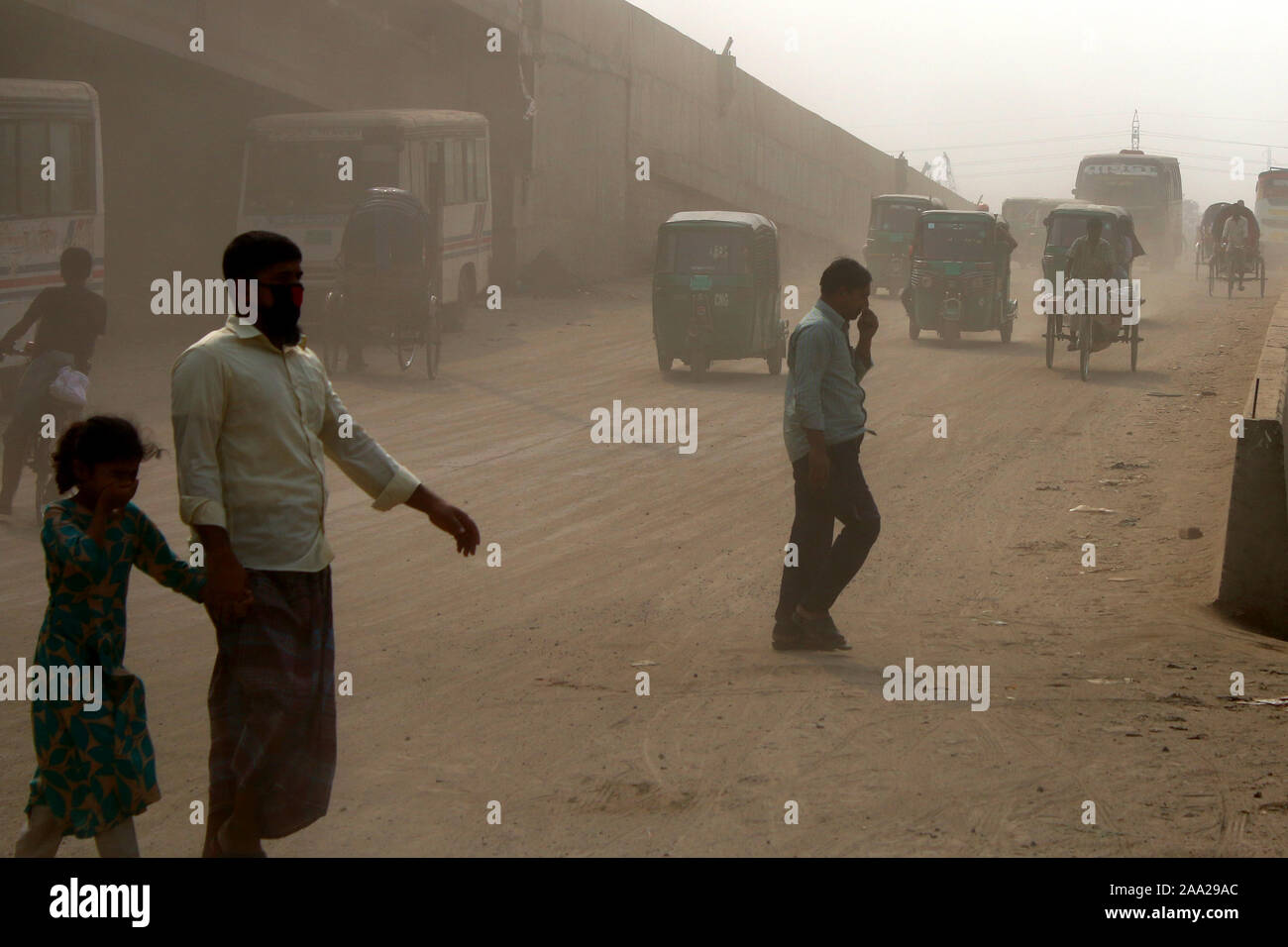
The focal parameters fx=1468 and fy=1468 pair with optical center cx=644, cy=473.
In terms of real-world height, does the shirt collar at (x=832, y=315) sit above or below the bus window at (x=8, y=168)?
below

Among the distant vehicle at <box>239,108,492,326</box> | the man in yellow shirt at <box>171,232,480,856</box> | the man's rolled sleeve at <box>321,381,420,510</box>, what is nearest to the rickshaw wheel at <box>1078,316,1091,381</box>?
the distant vehicle at <box>239,108,492,326</box>

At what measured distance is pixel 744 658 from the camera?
290 inches

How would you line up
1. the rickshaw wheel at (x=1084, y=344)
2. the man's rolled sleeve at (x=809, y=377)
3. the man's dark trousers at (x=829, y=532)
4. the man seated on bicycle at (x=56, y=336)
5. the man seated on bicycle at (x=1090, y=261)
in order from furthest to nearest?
the rickshaw wheel at (x=1084, y=344)
the man seated on bicycle at (x=1090, y=261)
the man seated on bicycle at (x=56, y=336)
the man's dark trousers at (x=829, y=532)
the man's rolled sleeve at (x=809, y=377)

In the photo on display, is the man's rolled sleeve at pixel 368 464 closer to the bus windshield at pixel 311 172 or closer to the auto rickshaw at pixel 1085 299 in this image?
the auto rickshaw at pixel 1085 299

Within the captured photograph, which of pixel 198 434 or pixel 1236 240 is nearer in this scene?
pixel 198 434

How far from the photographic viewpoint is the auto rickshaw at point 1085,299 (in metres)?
19.1

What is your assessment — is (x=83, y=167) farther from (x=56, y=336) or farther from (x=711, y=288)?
(x=711, y=288)

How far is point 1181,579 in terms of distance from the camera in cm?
923

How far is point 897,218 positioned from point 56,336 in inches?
1072

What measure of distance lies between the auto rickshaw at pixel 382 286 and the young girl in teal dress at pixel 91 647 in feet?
49.6

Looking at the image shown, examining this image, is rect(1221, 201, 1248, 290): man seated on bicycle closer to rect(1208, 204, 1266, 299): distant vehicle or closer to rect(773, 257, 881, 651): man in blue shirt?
rect(1208, 204, 1266, 299): distant vehicle

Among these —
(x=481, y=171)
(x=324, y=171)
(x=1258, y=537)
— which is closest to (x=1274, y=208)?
(x=481, y=171)

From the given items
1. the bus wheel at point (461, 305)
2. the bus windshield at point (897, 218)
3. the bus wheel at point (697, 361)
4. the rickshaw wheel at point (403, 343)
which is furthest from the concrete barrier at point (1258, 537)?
the bus windshield at point (897, 218)

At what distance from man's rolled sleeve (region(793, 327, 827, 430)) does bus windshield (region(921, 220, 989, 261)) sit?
1766 centimetres
